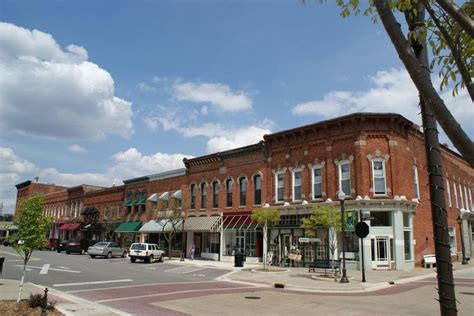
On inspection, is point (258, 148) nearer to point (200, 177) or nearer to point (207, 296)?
point (200, 177)

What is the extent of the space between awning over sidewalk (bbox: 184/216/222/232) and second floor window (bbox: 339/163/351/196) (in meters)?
12.6

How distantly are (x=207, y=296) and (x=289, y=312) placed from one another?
4292 millimetres

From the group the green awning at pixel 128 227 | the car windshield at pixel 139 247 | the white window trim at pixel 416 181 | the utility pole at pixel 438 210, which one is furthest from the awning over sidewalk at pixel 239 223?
the utility pole at pixel 438 210

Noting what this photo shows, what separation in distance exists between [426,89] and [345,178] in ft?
88.2

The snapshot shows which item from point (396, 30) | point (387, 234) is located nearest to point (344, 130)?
point (387, 234)

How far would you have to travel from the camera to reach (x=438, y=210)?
3.14 meters

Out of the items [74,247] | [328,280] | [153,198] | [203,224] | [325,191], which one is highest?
[153,198]

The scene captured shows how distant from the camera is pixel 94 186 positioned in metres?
66.6

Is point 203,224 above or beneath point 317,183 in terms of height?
beneath

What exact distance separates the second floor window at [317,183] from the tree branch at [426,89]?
27619 mm

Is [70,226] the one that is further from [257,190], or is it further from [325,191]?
[325,191]

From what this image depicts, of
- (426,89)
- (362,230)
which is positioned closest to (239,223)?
(362,230)

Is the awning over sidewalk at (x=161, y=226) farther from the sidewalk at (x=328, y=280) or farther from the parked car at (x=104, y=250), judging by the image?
the sidewalk at (x=328, y=280)

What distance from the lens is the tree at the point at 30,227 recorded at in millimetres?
12719
